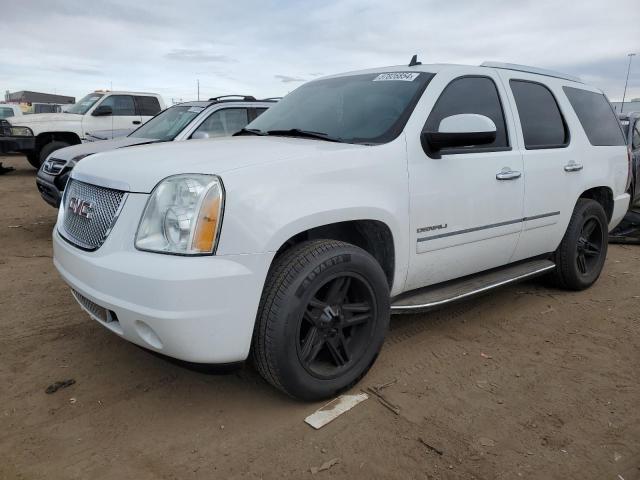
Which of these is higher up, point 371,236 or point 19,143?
point 19,143

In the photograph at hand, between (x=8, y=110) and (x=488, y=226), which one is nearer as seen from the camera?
(x=488, y=226)

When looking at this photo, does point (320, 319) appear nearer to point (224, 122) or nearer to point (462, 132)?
point (462, 132)

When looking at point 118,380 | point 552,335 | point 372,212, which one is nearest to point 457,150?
point 372,212

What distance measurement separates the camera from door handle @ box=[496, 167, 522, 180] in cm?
344

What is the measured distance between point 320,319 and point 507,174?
5.71 feet

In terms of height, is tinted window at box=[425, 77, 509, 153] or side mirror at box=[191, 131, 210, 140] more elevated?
tinted window at box=[425, 77, 509, 153]

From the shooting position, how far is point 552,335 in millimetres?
3711

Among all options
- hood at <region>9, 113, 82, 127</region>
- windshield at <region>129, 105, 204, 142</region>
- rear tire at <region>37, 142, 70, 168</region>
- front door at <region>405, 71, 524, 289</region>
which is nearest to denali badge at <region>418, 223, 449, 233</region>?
front door at <region>405, 71, 524, 289</region>

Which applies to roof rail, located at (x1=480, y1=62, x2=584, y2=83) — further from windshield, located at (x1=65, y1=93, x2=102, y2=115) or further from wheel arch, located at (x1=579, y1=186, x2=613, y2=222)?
windshield, located at (x1=65, y1=93, x2=102, y2=115)

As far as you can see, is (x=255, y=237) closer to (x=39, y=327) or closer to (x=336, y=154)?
(x=336, y=154)

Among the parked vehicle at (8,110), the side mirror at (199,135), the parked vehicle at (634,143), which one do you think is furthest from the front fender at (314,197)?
the parked vehicle at (8,110)

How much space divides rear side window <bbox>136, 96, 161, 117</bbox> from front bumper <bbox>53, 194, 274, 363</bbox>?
1052 cm

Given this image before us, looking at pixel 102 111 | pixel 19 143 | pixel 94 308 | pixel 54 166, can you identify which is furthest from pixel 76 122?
pixel 94 308

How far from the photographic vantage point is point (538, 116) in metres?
3.99
